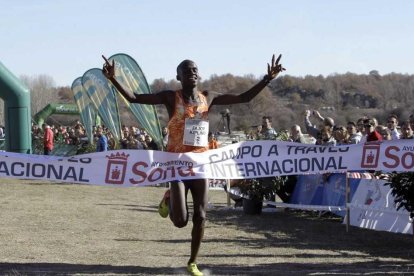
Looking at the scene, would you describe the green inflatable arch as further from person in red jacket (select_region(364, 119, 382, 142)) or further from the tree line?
person in red jacket (select_region(364, 119, 382, 142))

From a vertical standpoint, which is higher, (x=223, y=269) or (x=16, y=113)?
(x=16, y=113)

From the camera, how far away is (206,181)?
8203 millimetres

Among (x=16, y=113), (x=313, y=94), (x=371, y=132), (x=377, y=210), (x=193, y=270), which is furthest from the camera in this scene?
(x=313, y=94)

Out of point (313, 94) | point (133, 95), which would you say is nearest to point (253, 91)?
point (133, 95)

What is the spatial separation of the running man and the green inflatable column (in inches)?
756

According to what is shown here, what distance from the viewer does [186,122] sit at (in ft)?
26.4

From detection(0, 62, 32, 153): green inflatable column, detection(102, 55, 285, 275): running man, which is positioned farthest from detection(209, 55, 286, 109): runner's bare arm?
detection(0, 62, 32, 153): green inflatable column

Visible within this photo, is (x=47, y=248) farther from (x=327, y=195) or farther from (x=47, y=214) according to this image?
(x=327, y=195)

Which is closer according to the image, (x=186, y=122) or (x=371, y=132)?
(x=186, y=122)

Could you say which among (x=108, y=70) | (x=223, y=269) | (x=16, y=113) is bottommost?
(x=223, y=269)

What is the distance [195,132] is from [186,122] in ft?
0.52

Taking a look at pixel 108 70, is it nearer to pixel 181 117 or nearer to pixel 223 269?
pixel 181 117

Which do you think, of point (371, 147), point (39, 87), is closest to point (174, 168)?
point (371, 147)

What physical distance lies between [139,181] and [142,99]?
1.00 metres
